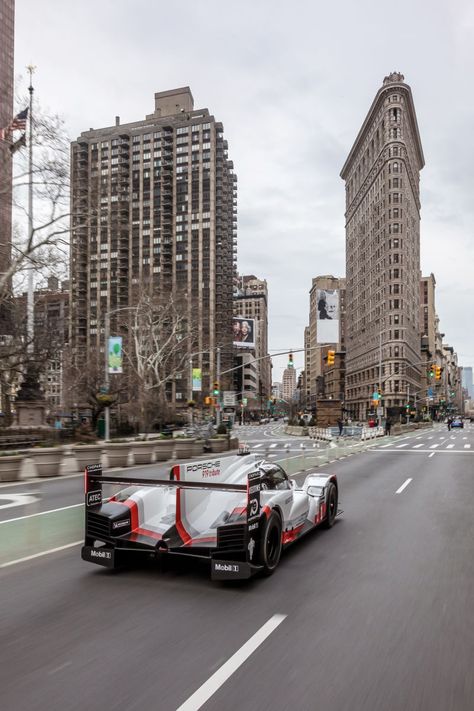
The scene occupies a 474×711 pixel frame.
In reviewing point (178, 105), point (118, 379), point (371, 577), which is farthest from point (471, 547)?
point (178, 105)

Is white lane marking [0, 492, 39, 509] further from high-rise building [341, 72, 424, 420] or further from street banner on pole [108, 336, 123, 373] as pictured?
high-rise building [341, 72, 424, 420]

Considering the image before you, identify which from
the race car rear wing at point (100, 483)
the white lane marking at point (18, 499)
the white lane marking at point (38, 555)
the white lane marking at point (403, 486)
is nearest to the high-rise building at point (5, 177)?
the white lane marking at point (18, 499)

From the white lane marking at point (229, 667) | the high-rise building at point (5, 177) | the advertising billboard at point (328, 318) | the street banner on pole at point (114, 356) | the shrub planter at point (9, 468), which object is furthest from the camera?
the advertising billboard at point (328, 318)

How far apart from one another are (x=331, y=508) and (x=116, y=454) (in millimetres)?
14740

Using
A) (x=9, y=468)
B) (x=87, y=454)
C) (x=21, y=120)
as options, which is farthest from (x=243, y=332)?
(x=9, y=468)

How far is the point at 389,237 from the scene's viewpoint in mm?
110500

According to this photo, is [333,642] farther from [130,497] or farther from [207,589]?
[130,497]

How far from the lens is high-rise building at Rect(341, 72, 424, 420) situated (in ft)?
356

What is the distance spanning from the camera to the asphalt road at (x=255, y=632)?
3893mm

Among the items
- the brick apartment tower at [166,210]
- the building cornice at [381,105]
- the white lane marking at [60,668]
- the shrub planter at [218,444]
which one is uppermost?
the building cornice at [381,105]

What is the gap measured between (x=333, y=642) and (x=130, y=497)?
120 inches

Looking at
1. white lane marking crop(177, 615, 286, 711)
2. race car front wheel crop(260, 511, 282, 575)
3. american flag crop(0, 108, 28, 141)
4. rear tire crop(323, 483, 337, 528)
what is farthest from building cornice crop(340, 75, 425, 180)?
white lane marking crop(177, 615, 286, 711)

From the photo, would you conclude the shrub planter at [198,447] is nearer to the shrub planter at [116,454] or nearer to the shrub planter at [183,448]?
the shrub planter at [183,448]

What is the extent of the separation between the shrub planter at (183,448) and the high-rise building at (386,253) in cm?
7372
